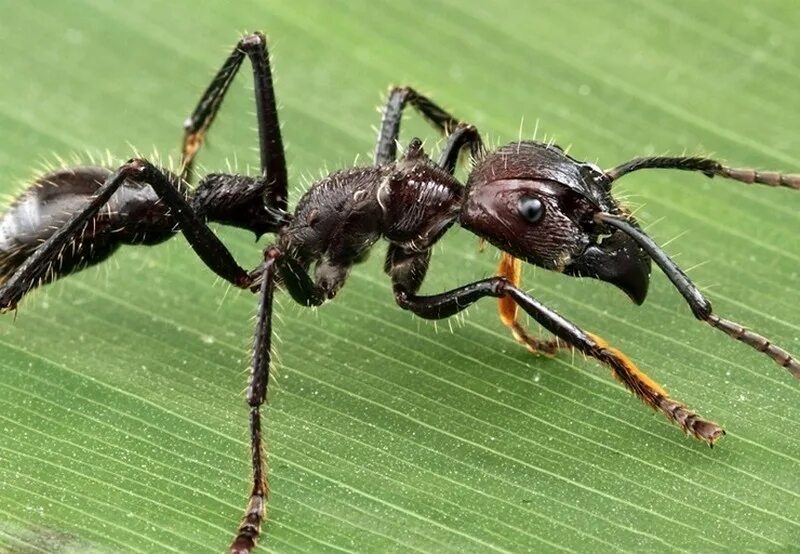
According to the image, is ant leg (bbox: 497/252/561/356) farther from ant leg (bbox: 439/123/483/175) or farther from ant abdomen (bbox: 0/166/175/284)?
ant abdomen (bbox: 0/166/175/284)

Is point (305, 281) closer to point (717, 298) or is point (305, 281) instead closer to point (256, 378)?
point (256, 378)

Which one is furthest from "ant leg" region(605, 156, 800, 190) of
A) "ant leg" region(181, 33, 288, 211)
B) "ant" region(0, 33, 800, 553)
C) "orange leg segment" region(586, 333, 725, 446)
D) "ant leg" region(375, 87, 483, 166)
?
"ant leg" region(181, 33, 288, 211)

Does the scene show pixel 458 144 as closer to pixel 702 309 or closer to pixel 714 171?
pixel 714 171

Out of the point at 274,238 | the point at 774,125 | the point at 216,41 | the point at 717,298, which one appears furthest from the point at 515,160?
the point at 216,41

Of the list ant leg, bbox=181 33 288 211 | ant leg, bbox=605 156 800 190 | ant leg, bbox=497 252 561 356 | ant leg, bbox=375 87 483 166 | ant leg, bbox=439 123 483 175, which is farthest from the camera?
ant leg, bbox=375 87 483 166

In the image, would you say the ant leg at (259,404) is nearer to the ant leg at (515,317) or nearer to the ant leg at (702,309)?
the ant leg at (515,317)
